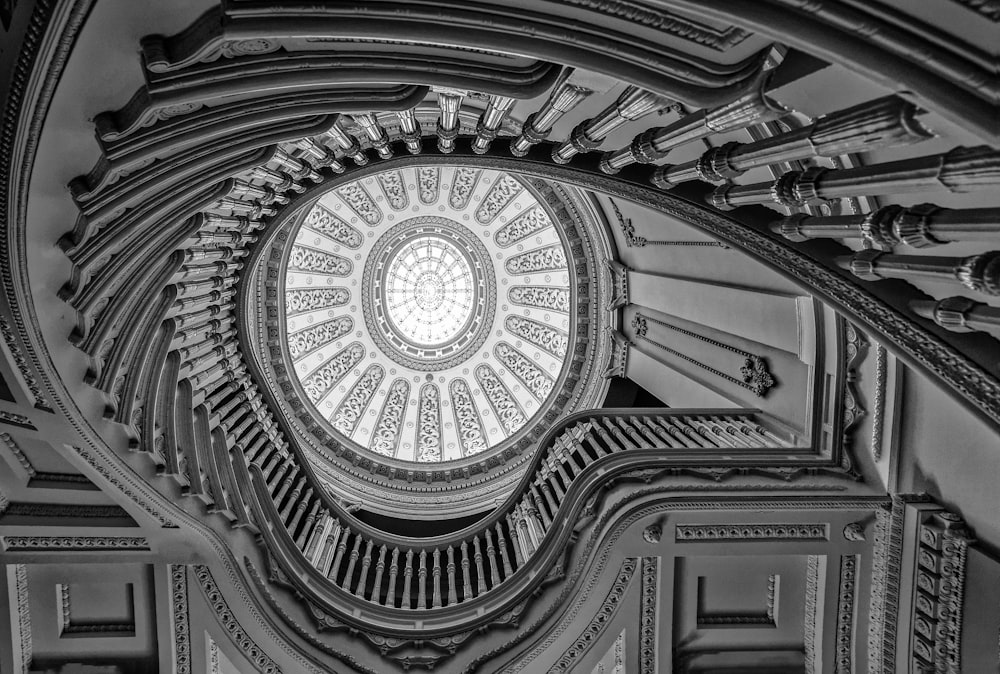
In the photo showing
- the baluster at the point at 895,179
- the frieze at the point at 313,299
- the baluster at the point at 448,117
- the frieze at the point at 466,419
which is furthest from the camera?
the frieze at the point at 466,419

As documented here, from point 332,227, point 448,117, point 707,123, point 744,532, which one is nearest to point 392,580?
point 744,532

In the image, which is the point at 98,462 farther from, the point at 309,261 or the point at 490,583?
the point at 309,261

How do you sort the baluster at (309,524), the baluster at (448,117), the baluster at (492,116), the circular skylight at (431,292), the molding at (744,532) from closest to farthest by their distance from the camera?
the baluster at (492,116) → the baluster at (448,117) → the molding at (744,532) → the baluster at (309,524) → the circular skylight at (431,292)

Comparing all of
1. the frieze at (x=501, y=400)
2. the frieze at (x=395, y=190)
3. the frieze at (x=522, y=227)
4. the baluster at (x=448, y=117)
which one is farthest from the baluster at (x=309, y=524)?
the frieze at (x=395, y=190)

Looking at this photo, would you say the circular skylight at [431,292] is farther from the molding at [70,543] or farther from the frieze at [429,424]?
the molding at [70,543]

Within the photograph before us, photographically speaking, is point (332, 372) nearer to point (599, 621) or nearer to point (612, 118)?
point (599, 621)

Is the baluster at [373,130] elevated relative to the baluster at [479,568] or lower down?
elevated

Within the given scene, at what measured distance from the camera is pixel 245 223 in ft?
24.1

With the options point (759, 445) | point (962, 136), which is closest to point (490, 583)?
point (759, 445)

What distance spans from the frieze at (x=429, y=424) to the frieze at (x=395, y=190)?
5.39m

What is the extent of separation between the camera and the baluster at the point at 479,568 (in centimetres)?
806

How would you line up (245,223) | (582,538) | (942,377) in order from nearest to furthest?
1. (942,377)
2. (582,538)
3. (245,223)

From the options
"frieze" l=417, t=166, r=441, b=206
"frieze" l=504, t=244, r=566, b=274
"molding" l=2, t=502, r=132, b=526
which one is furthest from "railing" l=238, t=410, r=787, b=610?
"frieze" l=417, t=166, r=441, b=206

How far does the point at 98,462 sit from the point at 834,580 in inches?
297
